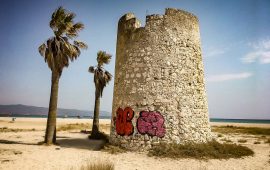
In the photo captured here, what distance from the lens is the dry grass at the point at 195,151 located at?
35.8 feet

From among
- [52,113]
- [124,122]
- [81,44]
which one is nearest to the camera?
[124,122]

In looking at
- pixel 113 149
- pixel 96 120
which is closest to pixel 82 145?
pixel 113 149

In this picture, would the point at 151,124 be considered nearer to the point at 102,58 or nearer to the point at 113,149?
the point at 113,149

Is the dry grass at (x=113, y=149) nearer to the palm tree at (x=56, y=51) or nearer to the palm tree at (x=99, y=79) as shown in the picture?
the palm tree at (x=56, y=51)

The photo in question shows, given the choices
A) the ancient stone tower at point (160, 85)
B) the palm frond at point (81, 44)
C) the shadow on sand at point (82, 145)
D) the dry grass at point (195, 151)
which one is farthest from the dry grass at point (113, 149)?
the palm frond at point (81, 44)

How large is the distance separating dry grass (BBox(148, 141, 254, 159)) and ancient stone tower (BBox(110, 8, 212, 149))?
1.43ft

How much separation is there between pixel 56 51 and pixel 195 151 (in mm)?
10885

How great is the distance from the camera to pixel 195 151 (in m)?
11.0

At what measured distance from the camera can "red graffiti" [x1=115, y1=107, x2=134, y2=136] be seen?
488 inches

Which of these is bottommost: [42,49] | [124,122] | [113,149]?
[113,149]

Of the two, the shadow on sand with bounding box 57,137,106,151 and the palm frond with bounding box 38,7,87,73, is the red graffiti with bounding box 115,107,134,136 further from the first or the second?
the palm frond with bounding box 38,7,87,73

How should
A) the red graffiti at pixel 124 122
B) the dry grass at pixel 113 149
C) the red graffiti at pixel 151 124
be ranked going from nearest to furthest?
the red graffiti at pixel 151 124, the dry grass at pixel 113 149, the red graffiti at pixel 124 122

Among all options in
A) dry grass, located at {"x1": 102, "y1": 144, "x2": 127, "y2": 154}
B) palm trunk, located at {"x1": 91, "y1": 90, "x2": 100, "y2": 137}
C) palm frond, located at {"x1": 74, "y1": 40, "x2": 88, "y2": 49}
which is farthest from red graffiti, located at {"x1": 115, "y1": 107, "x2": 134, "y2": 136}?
palm trunk, located at {"x1": 91, "y1": 90, "x2": 100, "y2": 137}

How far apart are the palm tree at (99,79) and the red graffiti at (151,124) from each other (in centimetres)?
961
